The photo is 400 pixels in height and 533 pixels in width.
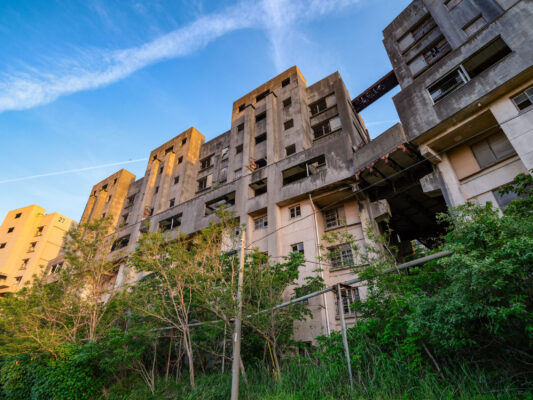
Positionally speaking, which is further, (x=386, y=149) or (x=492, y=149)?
(x=386, y=149)

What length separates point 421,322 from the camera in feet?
21.2

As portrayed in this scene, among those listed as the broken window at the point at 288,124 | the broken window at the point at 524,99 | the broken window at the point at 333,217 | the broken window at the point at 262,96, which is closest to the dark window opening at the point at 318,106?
the broken window at the point at 288,124

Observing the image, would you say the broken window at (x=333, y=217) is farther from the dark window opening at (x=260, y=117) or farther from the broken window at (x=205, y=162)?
the broken window at (x=205, y=162)

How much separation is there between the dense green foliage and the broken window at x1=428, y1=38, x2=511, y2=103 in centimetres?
647

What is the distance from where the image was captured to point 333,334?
9.94m

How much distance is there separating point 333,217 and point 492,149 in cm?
939

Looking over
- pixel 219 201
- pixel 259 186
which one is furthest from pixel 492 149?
pixel 219 201

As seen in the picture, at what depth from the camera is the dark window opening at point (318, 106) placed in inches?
1054

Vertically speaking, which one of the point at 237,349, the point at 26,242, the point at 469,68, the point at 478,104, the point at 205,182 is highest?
the point at 205,182

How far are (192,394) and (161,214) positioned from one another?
2093 cm

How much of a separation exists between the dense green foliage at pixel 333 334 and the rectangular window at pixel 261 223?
249 inches

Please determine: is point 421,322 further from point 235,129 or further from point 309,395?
point 235,129

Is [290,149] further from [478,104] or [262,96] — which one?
[478,104]

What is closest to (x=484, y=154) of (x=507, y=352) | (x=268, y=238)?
(x=507, y=352)
